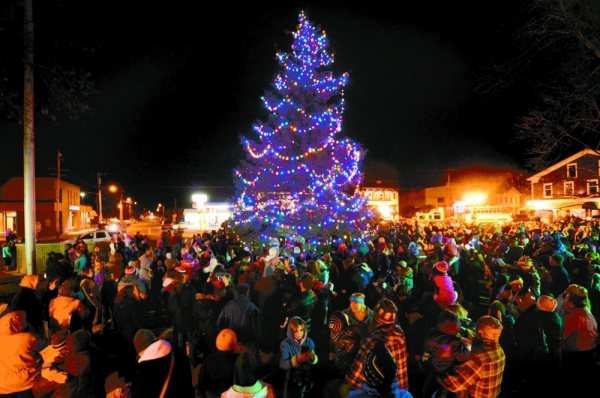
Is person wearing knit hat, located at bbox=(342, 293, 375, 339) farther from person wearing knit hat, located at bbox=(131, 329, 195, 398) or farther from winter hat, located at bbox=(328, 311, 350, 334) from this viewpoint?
person wearing knit hat, located at bbox=(131, 329, 195, 398)

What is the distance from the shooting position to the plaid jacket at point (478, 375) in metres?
3.80

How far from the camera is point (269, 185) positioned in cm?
1809

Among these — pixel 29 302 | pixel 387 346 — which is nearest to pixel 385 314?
pixel 387 346

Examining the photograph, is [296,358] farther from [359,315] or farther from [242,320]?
[242,320]

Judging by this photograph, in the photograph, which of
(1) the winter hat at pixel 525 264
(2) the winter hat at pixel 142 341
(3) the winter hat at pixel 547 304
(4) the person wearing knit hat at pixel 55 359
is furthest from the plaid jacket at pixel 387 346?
(1) the winter hat at pixel 525 264

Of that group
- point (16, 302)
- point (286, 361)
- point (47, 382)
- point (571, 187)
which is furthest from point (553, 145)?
point (571, 187)

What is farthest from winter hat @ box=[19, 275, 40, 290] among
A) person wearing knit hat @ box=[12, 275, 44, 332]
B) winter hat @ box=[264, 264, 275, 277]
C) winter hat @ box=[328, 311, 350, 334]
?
winter hat @ box=[328, 311, 350, 334]

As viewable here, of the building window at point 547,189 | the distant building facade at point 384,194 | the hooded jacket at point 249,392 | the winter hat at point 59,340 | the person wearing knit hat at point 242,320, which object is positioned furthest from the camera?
the distant building facade at point 384,194

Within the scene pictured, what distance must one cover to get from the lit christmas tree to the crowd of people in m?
7.84

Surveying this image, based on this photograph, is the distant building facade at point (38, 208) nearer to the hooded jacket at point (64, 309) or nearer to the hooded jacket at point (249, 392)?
the hooded jacket at point (64, 309)

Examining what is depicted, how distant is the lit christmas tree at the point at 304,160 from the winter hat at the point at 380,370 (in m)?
14.0

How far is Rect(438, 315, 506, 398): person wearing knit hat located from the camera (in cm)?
381

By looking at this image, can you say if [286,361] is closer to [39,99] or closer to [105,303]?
[105,303]

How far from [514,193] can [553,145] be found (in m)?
59.4
